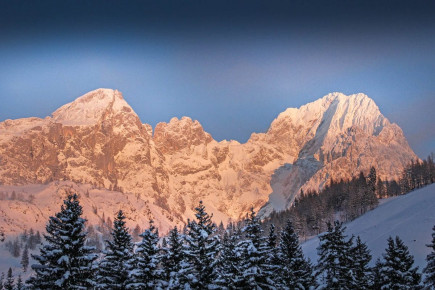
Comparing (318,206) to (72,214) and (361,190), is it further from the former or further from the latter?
(72,214)

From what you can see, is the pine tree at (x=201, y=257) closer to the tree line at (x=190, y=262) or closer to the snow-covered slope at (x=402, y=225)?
the tree line at (x=190, y=262)

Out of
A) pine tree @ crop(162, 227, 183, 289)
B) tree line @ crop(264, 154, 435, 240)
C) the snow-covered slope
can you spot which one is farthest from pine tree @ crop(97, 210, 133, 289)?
tree line @ crop(264, 154, 435, 240)

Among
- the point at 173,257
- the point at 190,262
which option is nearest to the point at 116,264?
the point at 173,257

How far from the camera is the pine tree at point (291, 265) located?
45.9m

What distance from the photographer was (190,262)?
40.0 m

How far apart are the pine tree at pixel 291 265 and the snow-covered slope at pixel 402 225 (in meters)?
37.3

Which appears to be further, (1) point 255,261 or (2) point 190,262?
(2) point 190,262

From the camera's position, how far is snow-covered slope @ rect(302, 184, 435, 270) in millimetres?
86725

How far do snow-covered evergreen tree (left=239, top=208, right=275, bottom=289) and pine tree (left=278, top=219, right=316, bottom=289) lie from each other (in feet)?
18.2

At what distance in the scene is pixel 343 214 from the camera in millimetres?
162625

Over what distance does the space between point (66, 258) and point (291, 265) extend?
75.2ft

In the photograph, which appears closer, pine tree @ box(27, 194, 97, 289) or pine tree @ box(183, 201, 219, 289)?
pine tree @ box(27, 194, 97, 289)

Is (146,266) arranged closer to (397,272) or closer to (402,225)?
(397,272)

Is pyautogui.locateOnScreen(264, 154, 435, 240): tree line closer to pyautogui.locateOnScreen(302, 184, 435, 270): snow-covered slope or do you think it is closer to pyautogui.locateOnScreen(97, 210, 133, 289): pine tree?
pyautogui.locateOnScreen(302, 184, 435, 270): snow-covered slope
